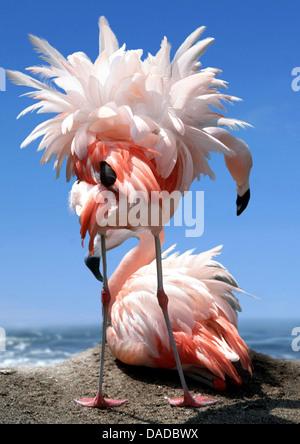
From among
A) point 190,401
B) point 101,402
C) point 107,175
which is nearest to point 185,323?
point 190,401

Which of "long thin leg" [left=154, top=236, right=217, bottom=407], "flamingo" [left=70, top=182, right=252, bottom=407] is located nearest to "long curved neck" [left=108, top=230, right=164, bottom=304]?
"flamingo" [left=70, top=182, right=252, bottom=407]

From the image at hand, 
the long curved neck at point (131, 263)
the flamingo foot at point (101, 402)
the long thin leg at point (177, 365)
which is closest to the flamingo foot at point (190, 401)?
the long thin leg at point (177, 365)

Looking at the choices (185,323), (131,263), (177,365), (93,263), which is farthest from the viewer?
(131,263)

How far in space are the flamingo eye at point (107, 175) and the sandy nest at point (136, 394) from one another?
5.98ft

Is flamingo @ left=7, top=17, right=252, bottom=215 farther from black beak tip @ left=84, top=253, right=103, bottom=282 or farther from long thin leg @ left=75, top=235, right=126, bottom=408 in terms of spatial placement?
black beak tip @ left=84, top=253, right=103, bottom=282

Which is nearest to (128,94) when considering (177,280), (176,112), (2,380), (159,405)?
(176,112)

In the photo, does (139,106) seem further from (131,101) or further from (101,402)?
(101,402)

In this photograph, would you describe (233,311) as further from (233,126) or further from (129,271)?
(233,126)

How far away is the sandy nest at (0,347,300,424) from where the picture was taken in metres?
3.91

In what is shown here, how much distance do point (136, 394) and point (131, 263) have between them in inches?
60.0

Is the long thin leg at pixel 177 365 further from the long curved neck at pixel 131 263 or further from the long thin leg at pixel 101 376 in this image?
the long curved neck at pixel 131 263

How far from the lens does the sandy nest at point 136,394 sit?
391 centimetres

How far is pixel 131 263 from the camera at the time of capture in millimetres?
5695

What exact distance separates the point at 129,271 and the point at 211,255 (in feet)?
3.06
